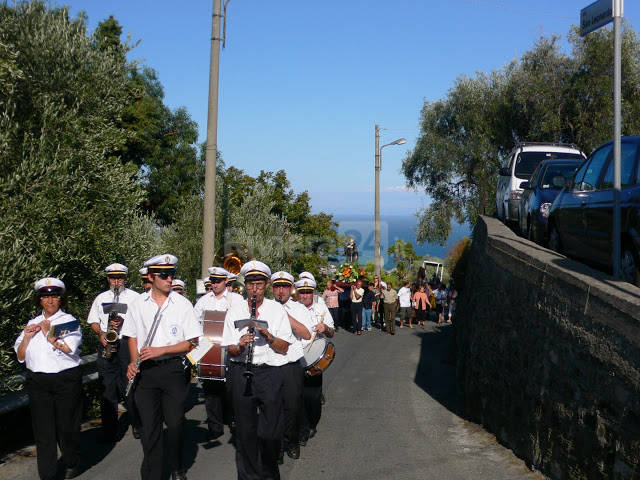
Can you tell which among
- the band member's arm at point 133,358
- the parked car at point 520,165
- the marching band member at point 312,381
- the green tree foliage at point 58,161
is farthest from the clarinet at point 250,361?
the parked car at point 520,165

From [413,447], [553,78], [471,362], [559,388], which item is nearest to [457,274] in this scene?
[553,78]

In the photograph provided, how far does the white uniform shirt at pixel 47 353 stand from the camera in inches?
291

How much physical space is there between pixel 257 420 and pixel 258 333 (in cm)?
77

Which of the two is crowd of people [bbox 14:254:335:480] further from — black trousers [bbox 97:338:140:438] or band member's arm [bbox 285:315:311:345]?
black trousers [bbox 97:338:140:438]

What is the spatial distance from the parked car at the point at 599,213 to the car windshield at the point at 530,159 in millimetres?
8159

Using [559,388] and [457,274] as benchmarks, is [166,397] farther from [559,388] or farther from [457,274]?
[457,274]

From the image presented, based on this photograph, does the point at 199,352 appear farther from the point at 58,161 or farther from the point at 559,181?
the point at 559,181

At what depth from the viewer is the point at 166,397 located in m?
6.82

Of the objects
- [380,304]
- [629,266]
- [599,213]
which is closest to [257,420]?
[629,266]

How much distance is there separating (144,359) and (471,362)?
575 cm

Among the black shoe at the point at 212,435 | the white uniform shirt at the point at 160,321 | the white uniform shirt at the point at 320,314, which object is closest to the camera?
the white uniform shirt at the point at 160,321

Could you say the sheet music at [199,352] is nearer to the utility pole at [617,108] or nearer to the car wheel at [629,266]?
the utility pole at [617,108]

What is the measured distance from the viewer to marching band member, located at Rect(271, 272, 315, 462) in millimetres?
7578

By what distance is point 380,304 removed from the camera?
2722 cm
